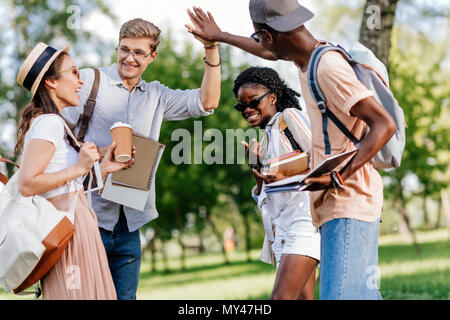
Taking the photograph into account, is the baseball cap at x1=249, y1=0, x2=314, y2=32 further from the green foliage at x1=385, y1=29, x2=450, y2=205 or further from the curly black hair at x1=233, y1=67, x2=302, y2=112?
the green foliage at x1=385, y1=29, x2=450, y2=205

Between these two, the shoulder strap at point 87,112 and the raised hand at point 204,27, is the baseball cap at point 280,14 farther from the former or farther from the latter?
the shoulder strap at point 87,112

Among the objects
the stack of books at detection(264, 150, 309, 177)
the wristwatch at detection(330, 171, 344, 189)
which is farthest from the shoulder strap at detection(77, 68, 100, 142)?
the wristwatch at detection(330, 171, 344, 189)

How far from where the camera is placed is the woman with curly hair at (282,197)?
3746mm

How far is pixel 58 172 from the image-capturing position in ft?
9.85

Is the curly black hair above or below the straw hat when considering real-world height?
above

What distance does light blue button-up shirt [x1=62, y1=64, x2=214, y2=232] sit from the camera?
3922 millimetres

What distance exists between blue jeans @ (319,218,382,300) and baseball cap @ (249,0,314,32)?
0.99 meters

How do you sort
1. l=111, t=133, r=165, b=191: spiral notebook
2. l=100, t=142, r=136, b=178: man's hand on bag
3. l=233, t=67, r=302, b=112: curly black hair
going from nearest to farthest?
l=100, t=142, r=136, b=178: man's hand on bag < l=111, t=133, r=165, b=191: spiral notebook < l=233, t=67, r=302, b=112: curly black hair

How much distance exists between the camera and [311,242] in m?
3.82

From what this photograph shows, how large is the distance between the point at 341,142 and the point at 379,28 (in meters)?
6.18

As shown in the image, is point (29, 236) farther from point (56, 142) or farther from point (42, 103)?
point (42, 103)

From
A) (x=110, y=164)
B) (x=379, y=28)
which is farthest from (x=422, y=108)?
(x=110, y=164)

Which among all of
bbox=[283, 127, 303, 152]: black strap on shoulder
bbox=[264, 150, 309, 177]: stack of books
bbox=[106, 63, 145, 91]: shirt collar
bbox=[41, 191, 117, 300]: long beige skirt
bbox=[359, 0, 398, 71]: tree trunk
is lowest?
bbox=[41, 191, 117, 300]: long beige skirt

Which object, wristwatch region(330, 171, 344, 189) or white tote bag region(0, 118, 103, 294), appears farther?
white tote bag region(0, 118, 103, 294)
